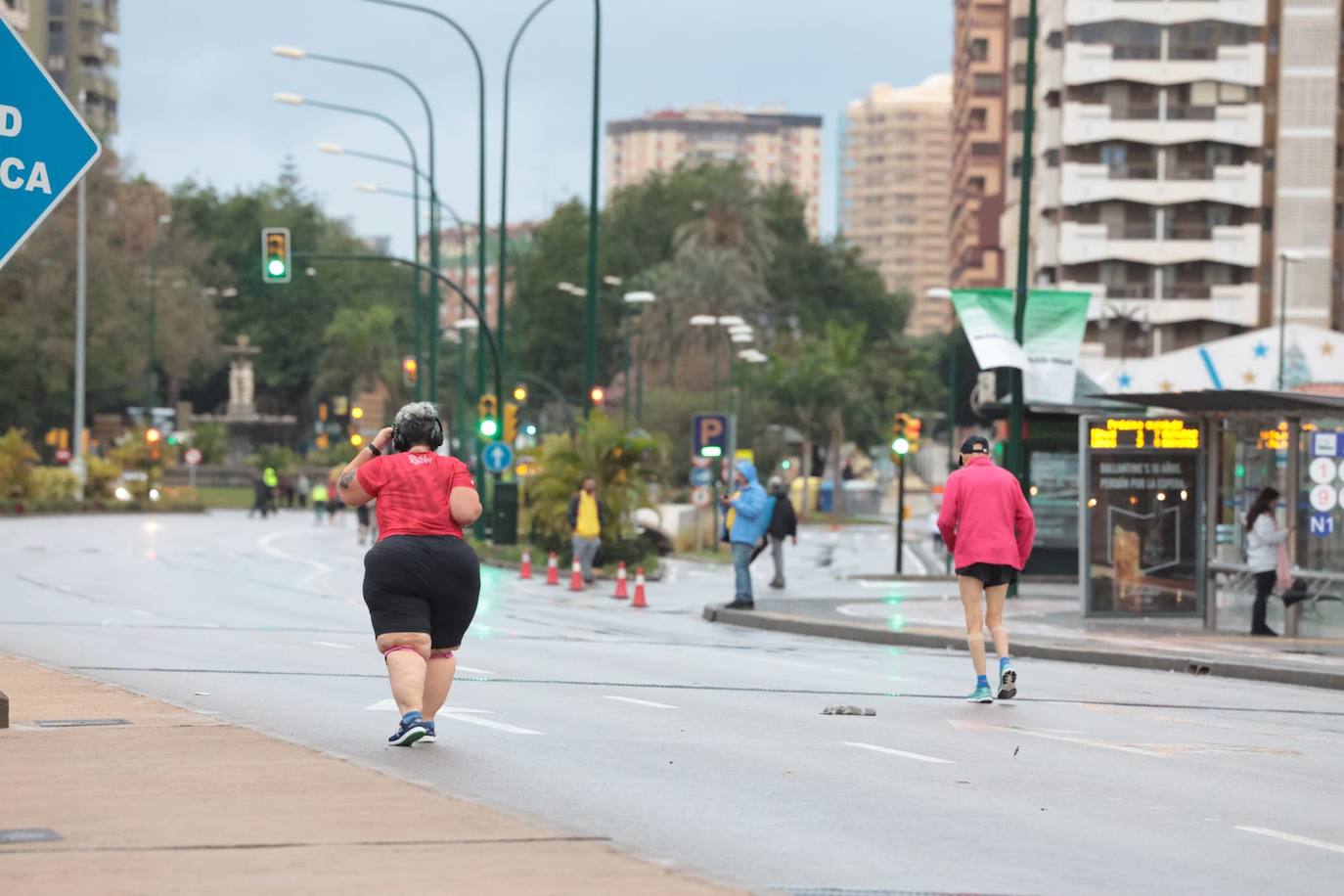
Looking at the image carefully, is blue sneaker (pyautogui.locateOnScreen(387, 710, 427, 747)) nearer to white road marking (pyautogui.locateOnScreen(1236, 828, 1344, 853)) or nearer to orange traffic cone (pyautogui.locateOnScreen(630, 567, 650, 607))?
white road marking (pyautogui.locateOnScreen(1236, 828, 1344, 853))

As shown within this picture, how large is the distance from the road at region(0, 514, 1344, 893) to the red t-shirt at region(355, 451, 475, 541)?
3.56 feet

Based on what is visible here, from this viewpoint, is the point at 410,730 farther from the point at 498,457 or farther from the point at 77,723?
the point at 498,457

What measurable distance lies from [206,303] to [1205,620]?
9475 centimetres

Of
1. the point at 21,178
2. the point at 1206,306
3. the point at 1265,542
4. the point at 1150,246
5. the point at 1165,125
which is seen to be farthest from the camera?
the point at 1150,246

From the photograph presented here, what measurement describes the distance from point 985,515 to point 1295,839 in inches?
240

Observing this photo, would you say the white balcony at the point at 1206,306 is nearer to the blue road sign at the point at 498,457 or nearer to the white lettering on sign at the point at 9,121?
the blue road sign at the point at 498,457

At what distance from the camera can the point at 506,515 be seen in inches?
1785

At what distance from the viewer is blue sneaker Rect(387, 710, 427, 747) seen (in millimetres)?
11234

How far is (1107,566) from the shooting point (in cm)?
2589

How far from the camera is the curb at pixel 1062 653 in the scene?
19359mm

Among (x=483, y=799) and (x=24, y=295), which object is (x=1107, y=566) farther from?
(x=24, y=295)

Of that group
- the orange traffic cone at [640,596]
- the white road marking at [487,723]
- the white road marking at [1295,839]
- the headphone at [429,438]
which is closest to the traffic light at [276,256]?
the orange traffic cone at [640,596]

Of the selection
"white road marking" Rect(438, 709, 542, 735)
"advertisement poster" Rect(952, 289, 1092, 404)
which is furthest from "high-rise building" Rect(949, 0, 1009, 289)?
"white road marking" Rect(438, 709, 542, 735)

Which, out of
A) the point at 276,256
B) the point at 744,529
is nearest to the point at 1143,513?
the point at 744,529
